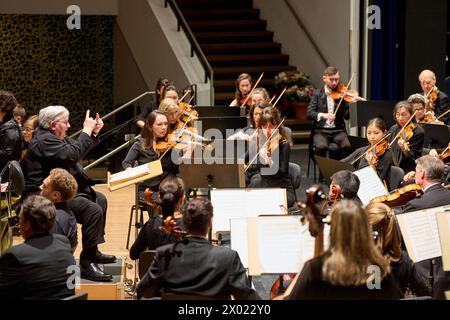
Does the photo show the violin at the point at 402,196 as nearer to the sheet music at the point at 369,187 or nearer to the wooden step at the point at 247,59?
the sheet music at the point at 369,187

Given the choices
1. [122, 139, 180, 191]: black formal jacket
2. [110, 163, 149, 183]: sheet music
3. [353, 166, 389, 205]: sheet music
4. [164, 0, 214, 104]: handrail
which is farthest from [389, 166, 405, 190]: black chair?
[164, 0, 214, 104]: handrail

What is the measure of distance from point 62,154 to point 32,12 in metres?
8.19

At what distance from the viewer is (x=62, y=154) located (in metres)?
5.73

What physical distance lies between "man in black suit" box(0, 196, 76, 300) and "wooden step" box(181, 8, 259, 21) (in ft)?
30.6

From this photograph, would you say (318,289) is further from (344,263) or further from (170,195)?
(170,195)

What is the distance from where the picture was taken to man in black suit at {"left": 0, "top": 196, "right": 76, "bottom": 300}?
12.4 ft

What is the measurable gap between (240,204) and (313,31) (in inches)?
277

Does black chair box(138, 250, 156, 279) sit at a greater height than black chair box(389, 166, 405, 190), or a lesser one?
lesser

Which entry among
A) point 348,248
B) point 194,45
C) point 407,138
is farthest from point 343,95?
point 348,248

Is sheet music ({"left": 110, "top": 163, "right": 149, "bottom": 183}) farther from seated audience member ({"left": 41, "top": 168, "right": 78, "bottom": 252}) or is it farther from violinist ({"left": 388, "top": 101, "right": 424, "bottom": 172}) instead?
violinist ({"left": 388, "top": 101, "right": 424, "bottom": 172})

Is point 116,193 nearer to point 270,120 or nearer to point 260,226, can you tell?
point 270,120

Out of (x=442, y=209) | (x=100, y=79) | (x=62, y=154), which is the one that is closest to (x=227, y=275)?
(x=442, y=209)
